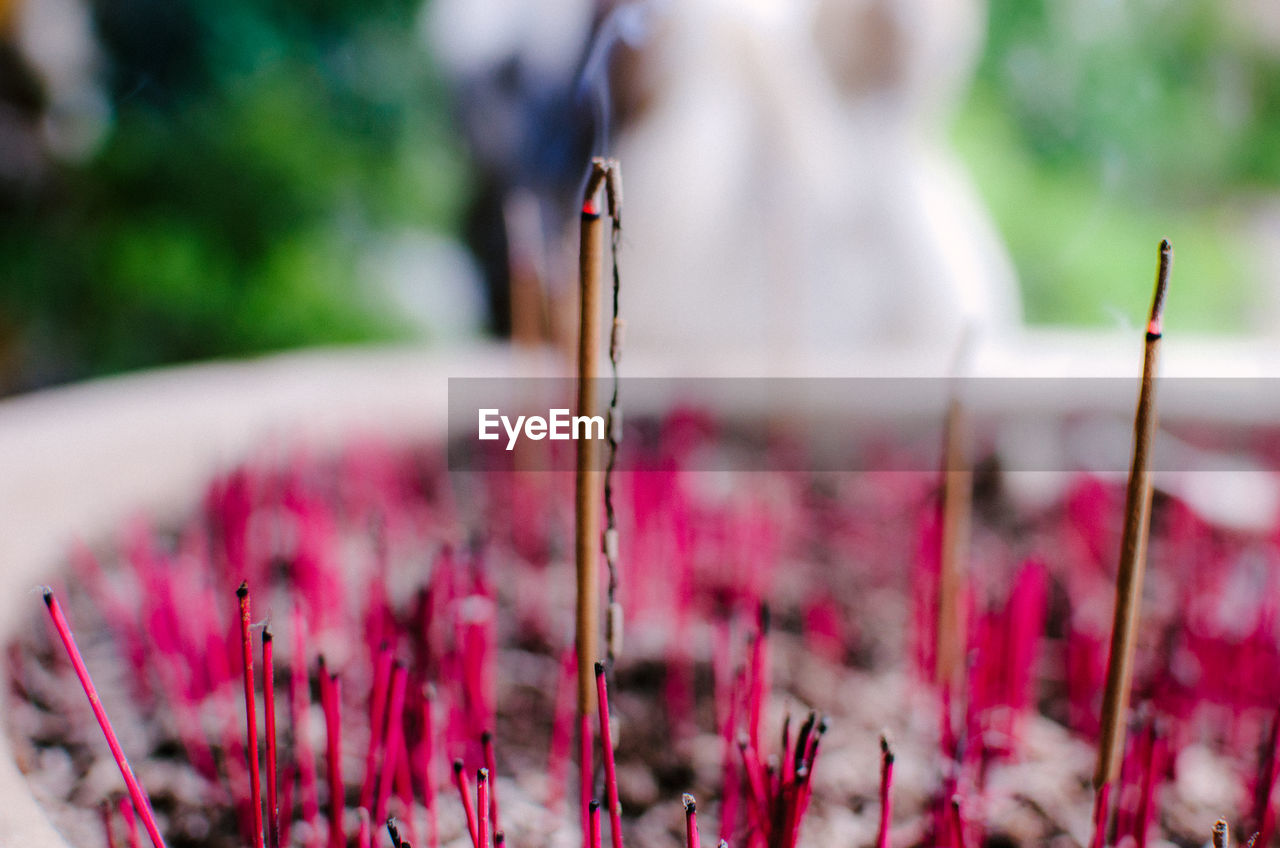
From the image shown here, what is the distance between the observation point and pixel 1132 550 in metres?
0.33

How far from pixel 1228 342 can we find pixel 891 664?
905 millimetres

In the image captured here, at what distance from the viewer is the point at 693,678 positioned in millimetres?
655

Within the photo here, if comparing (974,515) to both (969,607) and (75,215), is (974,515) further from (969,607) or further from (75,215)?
(75,215)

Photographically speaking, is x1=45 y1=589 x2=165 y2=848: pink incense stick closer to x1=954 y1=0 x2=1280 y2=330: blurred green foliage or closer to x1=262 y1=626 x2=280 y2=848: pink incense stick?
x1=262 y1=626 x2=280 y2=848: pink incense stick

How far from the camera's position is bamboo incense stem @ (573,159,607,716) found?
0.31 m

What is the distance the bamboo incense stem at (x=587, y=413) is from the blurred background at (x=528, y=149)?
39 mm

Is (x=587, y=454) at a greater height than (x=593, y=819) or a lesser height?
greater

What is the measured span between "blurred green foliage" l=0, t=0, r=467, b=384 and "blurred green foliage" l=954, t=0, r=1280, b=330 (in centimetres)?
278

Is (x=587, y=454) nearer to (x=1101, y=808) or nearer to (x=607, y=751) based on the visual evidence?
(x=607, y=751)

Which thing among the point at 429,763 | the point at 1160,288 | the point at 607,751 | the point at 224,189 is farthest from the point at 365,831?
the point at 224,189

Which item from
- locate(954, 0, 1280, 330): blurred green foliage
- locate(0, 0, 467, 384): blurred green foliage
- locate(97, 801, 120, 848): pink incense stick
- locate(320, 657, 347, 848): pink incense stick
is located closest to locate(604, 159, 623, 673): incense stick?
locate(320, 657, 347, 848): pink incense stick

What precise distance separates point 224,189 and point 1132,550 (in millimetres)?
3160

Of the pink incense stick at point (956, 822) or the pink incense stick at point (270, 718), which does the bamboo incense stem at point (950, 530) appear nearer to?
the pink incense stick at point (956, 822)

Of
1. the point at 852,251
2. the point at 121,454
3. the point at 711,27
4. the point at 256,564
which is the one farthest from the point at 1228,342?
the point at 121,454
